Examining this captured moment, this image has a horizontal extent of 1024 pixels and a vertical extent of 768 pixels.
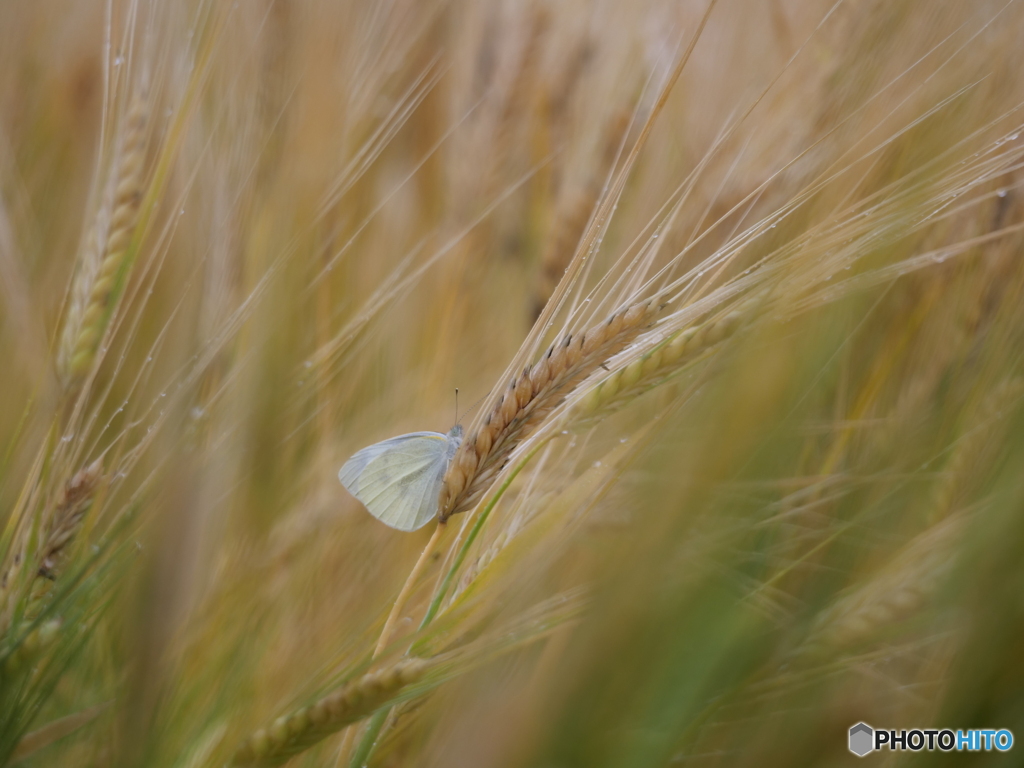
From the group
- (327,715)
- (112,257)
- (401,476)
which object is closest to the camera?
(327,715)

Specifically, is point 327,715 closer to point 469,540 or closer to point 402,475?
point 469,540

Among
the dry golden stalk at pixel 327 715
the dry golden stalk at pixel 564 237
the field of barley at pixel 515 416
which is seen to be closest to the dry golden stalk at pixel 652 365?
the field of barley at pixel 515 416

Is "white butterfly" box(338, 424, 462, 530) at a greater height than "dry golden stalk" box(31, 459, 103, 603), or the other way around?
"white butterfly" box(338, 424, 462, 530)

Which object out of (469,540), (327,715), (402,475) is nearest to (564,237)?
(402,475)

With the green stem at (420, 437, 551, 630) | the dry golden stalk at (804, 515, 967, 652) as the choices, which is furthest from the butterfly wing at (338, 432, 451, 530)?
the dry golden stalk at (804, 515, 967, 652)

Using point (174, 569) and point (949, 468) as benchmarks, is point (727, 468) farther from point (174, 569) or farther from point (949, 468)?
point (174, 569)

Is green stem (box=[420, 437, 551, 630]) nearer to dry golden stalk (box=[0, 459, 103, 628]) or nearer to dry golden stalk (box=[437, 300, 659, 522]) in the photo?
dry golden stalk (box=[437, 300, 659, 522])

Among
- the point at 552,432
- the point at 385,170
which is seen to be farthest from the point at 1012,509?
the point at 385,170
